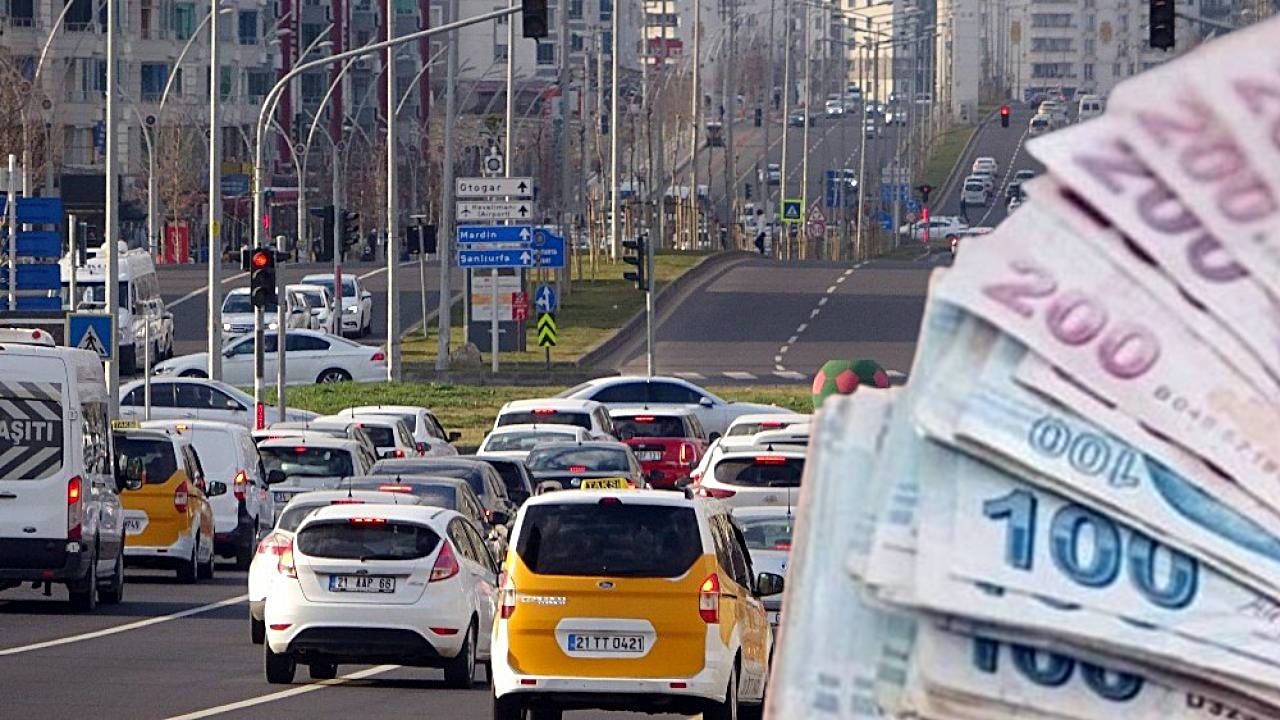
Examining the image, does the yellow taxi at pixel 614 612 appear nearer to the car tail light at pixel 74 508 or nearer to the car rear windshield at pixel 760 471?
the car tail light at pixel 74 508

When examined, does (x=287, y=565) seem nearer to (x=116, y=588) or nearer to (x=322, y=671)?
(x=322, y=671)

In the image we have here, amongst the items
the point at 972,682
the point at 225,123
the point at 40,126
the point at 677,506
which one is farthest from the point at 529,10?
the point at 225,123

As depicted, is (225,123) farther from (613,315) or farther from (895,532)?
(895,532)

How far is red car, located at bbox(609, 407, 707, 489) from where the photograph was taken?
42000 mm

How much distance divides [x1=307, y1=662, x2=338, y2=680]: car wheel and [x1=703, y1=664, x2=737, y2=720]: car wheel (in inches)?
189

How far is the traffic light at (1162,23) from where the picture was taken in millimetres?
37031

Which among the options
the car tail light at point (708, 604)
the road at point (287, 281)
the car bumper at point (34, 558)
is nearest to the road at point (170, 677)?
the car bumper at point (34, 558)

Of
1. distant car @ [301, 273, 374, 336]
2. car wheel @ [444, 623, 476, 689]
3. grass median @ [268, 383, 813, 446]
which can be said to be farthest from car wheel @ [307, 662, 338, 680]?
distant car @ [301, 273, 374, 336]

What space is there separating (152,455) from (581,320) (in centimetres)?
4397

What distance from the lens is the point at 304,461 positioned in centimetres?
3416

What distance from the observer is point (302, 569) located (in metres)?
19.8

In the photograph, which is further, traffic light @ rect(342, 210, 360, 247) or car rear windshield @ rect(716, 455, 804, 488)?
traffic light @ rect(342, 210, 360, 247)

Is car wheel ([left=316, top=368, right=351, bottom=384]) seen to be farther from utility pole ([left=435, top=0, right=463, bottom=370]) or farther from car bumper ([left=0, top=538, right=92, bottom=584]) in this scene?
car bumper ([left=0, top=538, right=92, bottom=584])

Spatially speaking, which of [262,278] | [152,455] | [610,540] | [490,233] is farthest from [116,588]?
[490,233]
